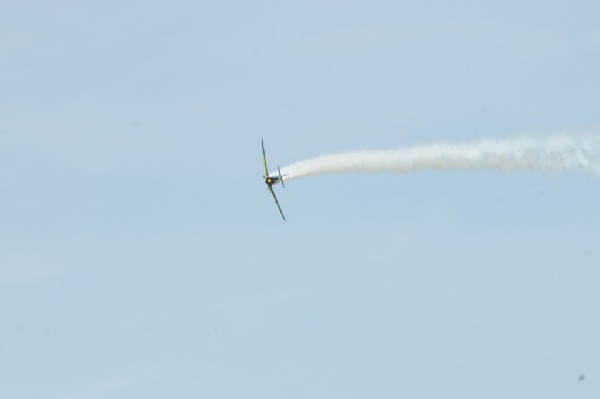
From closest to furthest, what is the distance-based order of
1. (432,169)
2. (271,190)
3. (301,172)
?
(432,169)
(301,172)
(271,190)

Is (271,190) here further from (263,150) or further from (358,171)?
(358,171)

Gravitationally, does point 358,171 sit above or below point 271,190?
below

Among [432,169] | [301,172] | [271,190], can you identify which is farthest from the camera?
[271,190]

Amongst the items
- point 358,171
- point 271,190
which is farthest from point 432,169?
point 271,190

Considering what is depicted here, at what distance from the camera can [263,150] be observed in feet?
509

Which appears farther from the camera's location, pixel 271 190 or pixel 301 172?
pixel 271 190

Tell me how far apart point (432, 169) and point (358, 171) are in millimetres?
8900

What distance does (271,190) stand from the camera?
14775cm

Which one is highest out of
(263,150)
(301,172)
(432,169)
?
(263,150)

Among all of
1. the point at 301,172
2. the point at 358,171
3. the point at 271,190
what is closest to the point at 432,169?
the point at 358,171

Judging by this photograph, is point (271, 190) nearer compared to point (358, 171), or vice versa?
point (358, 171)

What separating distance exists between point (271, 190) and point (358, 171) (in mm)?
20430

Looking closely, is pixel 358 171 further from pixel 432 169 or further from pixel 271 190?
pixel 271 190

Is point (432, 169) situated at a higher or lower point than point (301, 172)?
lower
